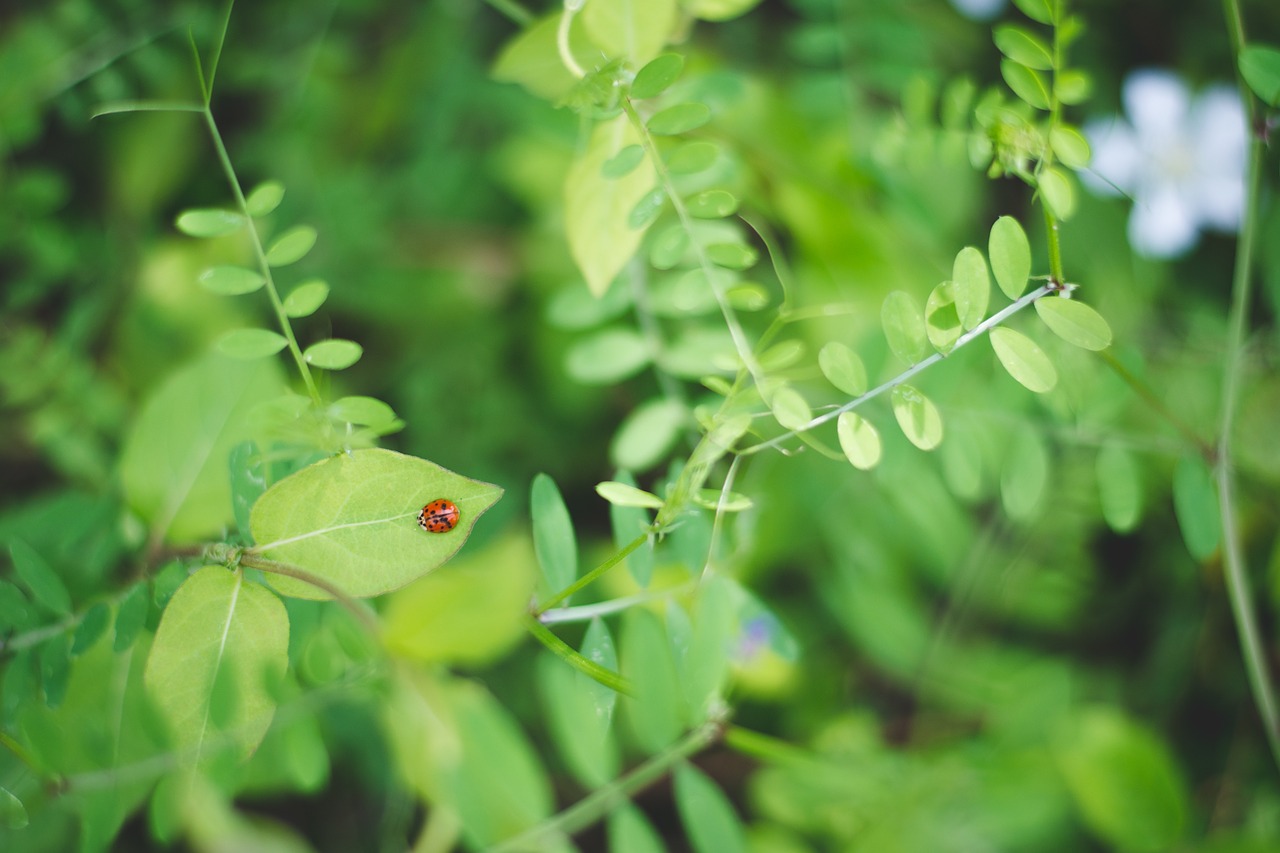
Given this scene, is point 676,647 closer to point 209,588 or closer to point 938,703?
point 209,588

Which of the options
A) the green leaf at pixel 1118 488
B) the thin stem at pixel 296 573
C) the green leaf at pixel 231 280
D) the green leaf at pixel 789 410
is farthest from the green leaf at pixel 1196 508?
the green leaf at pixel 231 280

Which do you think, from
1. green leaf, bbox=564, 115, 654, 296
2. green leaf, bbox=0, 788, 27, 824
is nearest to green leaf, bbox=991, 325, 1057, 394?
green leaf, bbox=564, 115, 654, 296

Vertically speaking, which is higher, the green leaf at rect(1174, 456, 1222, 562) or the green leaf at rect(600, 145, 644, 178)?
the green leaf at rect(600, 145, 644, 178)

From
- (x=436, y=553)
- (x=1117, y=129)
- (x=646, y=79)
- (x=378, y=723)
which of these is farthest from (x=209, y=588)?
(x=1117, y=129)

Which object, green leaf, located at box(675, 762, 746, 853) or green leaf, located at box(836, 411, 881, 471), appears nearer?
green leaf, located at box(836, 411, 881, 471)

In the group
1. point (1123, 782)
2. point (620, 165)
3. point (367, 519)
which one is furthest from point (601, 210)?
point (1123, 782)

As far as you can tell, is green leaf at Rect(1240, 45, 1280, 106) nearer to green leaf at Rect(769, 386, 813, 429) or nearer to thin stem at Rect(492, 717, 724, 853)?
green leaf at Rect(769, 386, 813, 429)

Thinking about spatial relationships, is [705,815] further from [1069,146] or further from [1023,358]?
[1069,146]
